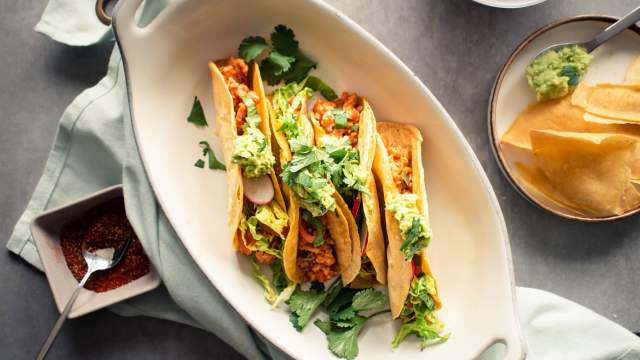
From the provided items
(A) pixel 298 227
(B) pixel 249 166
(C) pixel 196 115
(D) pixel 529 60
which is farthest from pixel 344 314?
(D) pixel 529 60

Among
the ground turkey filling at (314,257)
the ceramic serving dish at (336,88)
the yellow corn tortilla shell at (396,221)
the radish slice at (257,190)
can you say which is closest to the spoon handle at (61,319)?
the ceramic serving dish at (336,88)

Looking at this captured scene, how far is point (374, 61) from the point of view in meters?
2.21

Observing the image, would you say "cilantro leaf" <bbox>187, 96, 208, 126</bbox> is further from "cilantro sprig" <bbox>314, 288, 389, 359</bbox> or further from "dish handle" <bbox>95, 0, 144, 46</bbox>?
"cilantro sprig" <bbox>314, 288, 389, 359</bbox>

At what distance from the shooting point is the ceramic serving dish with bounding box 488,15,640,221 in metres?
2.34

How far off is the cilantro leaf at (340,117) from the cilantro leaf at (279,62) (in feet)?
0.85

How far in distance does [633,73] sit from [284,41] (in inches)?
59.5

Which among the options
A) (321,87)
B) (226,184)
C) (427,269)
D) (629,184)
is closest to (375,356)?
(427,269)

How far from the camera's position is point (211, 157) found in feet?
7.62

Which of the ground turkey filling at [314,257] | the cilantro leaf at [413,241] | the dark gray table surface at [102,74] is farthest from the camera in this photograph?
the dark gray table surface at [102,74]

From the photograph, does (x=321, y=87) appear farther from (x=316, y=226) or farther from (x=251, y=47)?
(x=316, y=226)

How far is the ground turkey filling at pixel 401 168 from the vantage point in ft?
7.34

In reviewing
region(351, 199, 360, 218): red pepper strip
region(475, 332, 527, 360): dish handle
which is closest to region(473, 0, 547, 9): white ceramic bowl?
region(351, 199, 360, 218): red pepper strip

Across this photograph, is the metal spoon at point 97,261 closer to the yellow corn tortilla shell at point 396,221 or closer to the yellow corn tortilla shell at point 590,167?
the yellow corn tortilla shell at point 396,221

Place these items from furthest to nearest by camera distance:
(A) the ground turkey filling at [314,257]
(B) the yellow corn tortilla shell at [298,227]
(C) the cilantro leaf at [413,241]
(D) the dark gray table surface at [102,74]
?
(D) the dark gray table surface at [102,74] < (A) the ground turkey filling at [314,257] < (B) the yellow corn tortilla shell at [298,227] < (C) the cilantro leaf at [413,241]
